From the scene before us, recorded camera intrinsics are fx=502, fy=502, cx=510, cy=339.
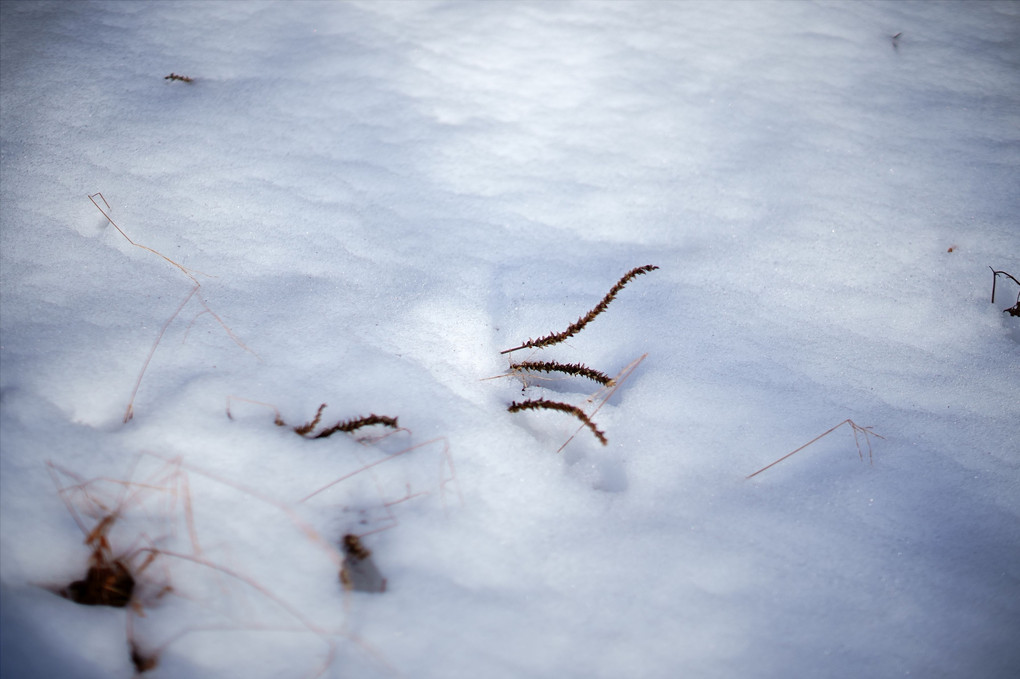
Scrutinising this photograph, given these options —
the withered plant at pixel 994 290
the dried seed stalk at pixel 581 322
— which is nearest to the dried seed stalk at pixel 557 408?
the dried seed stalk at pixel 581 322

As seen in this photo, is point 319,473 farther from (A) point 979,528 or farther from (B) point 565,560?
(A) point 979,528

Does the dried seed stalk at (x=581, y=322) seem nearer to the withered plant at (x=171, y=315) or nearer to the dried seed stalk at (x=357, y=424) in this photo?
the dried seed stalk at (x=357, y=424)

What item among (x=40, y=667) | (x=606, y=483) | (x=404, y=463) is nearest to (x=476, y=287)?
(x=404, y=463)

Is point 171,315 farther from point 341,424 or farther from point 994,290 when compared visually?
point 994,290

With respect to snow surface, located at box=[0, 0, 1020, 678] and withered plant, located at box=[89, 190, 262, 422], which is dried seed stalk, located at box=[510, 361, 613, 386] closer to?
snow surface, located at box=[0, 0, 1020, 678]

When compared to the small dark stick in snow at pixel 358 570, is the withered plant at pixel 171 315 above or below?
above

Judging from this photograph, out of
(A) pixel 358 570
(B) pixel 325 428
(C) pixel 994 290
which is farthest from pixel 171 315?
(C) pixel 994 290

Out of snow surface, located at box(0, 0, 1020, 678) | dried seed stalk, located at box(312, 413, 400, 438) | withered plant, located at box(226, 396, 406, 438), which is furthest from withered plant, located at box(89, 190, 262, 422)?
dried seed stalk, located at box(312, 413, 400, 438)
